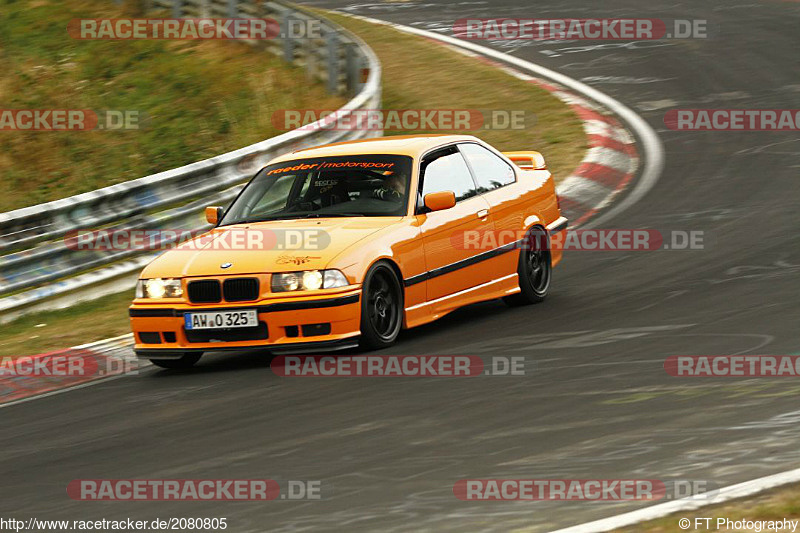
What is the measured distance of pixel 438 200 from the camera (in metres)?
9.50

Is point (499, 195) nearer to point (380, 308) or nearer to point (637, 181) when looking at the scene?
point (380, 308)

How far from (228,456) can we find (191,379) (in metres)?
2.47

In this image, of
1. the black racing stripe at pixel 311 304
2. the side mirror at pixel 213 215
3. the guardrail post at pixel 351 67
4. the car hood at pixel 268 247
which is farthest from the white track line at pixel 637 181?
the side mirror at pixel 213 215

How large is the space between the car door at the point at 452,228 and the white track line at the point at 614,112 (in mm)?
3572

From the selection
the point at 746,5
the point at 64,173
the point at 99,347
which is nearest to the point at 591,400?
the point at 99,347

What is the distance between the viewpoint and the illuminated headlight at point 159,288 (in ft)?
29.5

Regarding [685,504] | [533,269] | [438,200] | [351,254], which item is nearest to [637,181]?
[533,269]

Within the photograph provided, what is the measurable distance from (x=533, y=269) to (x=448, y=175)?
120 cm

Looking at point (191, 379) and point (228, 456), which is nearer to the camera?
point (228, 456)

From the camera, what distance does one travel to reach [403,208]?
9.60 metres

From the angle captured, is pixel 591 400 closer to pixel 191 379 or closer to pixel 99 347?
pixel 191 379

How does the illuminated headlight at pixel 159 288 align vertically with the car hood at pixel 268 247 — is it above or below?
below

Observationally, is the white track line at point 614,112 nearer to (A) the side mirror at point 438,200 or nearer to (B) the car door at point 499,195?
(B) the car door at point 499,195

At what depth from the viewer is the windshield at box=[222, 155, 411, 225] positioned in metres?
9.67
